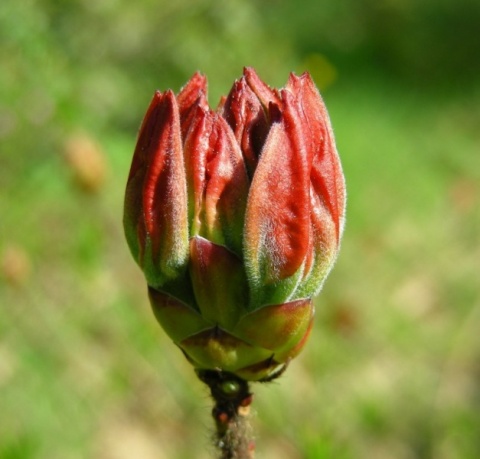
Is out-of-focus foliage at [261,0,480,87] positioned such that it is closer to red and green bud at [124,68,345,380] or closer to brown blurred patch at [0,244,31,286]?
brown blurred patch at [0,244,31,286]

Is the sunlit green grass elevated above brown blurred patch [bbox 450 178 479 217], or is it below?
below

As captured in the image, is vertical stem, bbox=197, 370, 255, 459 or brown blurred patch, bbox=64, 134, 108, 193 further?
brown blurred patch, bbox=64, 134, 108, 193

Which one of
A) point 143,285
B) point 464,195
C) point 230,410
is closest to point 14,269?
point 143,285

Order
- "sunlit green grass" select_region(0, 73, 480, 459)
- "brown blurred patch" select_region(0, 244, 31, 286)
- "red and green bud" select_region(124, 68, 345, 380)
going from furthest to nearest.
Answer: "sunlit green grass" select_region(0, 73, 480, 459) → "brown blurred patch" select_region(0, 244, 31, 286) → "red and green bud" select_region(124, 68, 345, 380)

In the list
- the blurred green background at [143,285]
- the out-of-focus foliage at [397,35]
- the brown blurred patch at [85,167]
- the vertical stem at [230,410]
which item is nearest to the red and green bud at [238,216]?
the vertical stem at [230,410]

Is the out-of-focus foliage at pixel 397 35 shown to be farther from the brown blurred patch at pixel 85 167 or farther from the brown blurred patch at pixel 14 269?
the brown blurred patch at pixel 14 269

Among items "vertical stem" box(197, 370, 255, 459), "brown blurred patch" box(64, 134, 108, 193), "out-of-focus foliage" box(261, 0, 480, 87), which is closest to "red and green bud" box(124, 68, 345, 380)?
"vertical stem" box(197, 370, 255, 459)

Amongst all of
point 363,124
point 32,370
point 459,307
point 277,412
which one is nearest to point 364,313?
point 459,307

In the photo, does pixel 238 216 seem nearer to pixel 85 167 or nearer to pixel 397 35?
pixel 85 167

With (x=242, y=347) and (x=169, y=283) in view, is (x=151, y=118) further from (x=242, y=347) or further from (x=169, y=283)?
(x=242, y=347)
